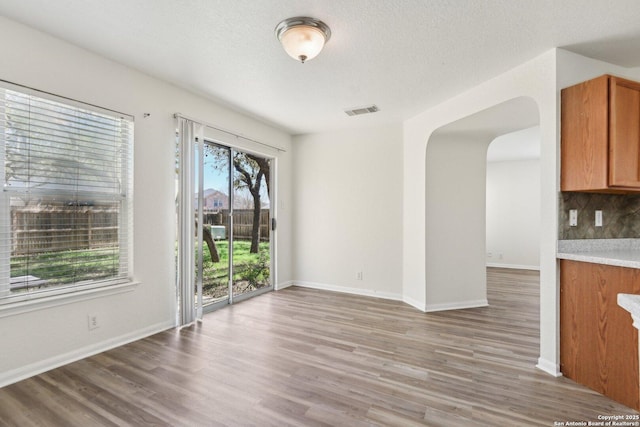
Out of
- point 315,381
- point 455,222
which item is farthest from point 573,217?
point 315,381

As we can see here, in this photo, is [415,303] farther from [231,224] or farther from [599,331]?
[231,224]

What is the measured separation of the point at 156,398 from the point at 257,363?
0.74 metres

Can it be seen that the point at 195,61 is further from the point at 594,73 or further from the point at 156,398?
the point at 594,73

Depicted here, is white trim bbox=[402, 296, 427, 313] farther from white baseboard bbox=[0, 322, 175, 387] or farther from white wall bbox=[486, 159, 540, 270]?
white wall bbox=[486, 159, 540, 270]

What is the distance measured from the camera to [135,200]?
9.41 ft

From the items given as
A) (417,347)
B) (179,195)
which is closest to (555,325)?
(417,347)

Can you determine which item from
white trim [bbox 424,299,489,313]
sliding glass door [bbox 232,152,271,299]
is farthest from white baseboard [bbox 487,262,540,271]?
sliding glass door [bbox 232,152,271,299]

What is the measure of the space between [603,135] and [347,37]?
1.98 metres

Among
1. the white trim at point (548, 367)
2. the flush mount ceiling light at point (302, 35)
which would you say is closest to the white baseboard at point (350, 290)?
the white trim at point (548, 367)

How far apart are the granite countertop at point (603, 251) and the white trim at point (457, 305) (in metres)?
1.77

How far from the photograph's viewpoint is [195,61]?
8.64 ft

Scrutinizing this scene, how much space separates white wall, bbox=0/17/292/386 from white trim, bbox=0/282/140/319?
0.06 ft

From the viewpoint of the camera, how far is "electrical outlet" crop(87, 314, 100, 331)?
8.32ft

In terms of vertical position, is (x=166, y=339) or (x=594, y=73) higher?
(x=594, y=73)
